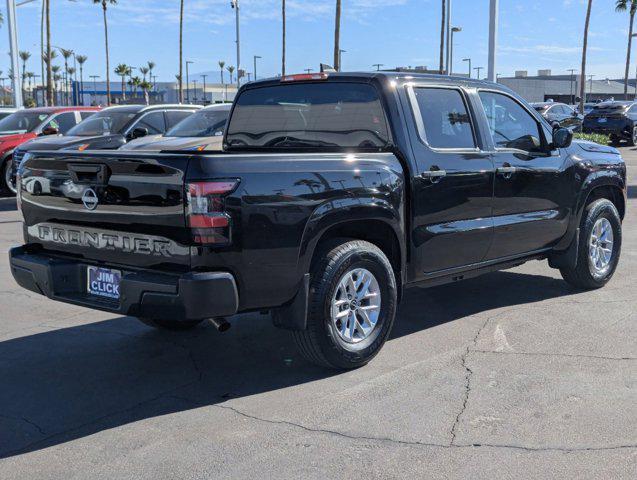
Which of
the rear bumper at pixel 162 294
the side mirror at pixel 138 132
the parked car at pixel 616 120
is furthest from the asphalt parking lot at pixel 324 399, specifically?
the parked car at pixel 616 120

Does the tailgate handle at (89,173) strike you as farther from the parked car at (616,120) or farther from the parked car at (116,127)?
the parked car at (616,120)

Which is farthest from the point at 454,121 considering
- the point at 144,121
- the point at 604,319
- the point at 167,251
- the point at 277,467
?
the point at 144,121

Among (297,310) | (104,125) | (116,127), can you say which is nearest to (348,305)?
(297,310)

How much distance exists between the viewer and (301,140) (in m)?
5.57

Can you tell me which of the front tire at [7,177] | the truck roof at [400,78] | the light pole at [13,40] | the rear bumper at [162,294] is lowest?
the front tire at [7,177]

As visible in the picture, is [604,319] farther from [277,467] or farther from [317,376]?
[277,467]

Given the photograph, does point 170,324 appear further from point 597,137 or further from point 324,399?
point 597,137

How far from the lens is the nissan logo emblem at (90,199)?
14.6 ft

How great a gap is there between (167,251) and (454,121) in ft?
8.45

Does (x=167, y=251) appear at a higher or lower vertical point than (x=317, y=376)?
higher

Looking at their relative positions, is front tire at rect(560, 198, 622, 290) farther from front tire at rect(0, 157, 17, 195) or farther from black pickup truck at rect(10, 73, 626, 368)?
front tire at rect(0, 157, 17, 195)

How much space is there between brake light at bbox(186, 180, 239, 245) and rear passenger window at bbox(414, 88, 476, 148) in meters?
1.86

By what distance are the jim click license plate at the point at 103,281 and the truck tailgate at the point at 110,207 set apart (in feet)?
0.24

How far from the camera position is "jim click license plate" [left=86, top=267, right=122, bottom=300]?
4367 millimetres
